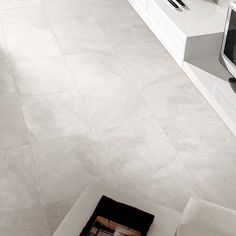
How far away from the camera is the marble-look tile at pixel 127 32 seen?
3.98 meters

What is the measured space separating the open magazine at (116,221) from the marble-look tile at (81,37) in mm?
2335

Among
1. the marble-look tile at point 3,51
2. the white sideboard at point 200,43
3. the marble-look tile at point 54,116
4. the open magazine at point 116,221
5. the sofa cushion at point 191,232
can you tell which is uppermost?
the sofa cushion at point 191,232

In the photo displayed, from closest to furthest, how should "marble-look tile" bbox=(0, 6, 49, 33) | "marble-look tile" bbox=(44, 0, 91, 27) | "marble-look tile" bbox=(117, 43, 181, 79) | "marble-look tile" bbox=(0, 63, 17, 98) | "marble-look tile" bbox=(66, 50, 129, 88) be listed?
"marble-look tile" bbox=(0, 63, 17, 98) < "marble-look tile" bbox=(66, 50, 129, 88) < "marble-look tile" bbox=(117, 43, 181, 79) < "marble-look tile" bbox=(0, 6, 49, 33) < "marble-look tile" bbox=(44, 0, 91, 27)

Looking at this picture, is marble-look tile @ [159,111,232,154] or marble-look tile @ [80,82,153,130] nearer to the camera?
marble-look tile @ [159,111,232,154]

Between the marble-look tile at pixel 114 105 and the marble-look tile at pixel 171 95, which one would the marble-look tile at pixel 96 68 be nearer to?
the marble-look tile at pixel 114 105

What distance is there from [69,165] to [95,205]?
37.6 inches

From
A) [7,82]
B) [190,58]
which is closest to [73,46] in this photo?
[7,82]

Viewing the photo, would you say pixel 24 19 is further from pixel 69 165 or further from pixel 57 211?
pixel 57 211

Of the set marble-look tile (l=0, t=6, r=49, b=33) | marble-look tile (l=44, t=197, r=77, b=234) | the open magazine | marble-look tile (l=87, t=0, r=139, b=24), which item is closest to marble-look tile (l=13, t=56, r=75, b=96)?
marble-look tile (l=0, t=6, r=49, b=33)

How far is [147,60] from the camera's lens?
3.73 meters

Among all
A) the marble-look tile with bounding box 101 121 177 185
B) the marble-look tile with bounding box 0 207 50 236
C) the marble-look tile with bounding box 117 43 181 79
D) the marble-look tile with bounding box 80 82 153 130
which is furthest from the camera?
the marble-look tile with bounding box 117 43 181 79

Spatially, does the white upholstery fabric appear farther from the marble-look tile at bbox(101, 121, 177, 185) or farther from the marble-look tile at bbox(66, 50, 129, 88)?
the marble-look tile at bbox(66, 50, 129, 88)

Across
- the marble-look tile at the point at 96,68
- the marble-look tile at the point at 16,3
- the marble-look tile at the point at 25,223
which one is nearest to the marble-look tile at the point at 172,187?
the marble-look tile at the point at 25,223

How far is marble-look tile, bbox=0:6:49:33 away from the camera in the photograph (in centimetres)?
418
